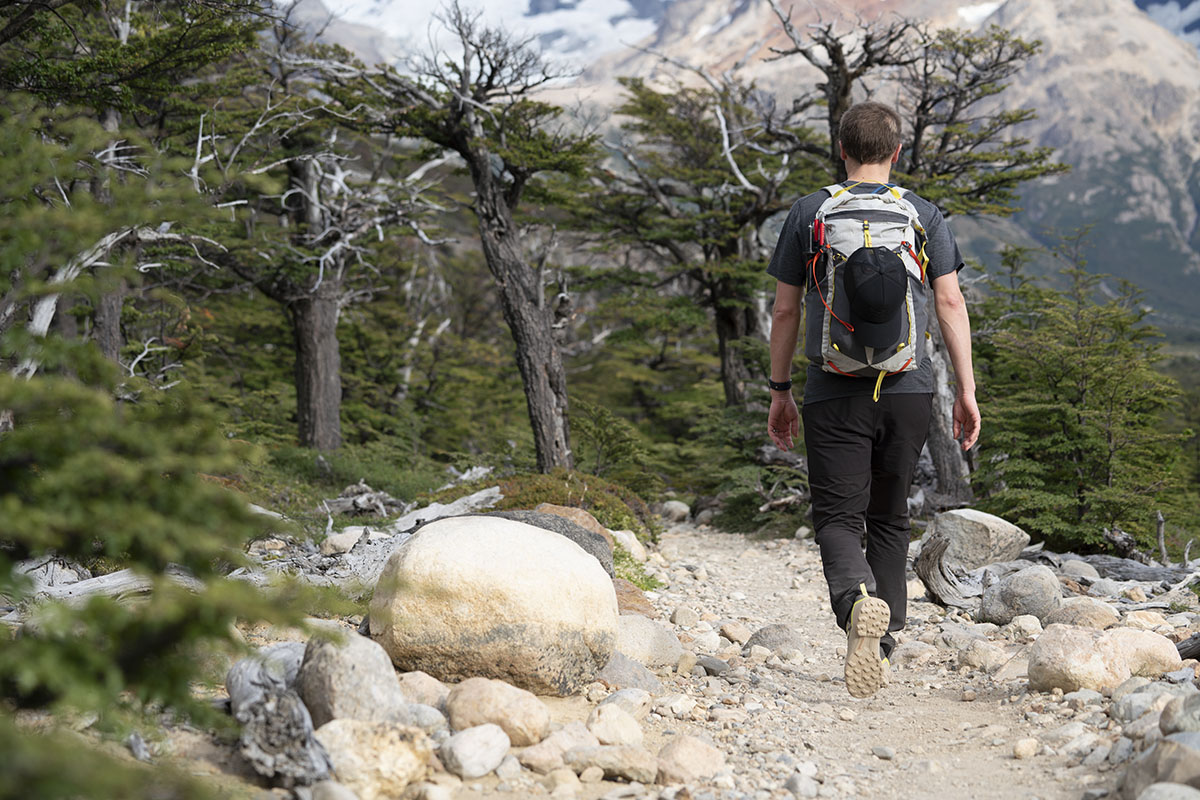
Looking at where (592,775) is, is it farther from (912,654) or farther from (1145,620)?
(1145,620)

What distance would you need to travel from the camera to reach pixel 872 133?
12.0 feet

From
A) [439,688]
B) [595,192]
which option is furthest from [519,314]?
[439,688]

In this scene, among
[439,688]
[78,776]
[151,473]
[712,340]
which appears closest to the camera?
[78,776]

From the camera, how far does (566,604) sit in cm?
354

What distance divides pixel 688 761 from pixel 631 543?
4.71 meters

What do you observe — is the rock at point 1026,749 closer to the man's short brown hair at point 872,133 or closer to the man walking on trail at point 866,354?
the man walking on trail at point 866,354

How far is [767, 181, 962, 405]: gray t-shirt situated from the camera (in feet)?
11.7

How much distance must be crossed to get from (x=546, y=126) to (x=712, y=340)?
11916mm

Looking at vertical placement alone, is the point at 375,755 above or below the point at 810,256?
below

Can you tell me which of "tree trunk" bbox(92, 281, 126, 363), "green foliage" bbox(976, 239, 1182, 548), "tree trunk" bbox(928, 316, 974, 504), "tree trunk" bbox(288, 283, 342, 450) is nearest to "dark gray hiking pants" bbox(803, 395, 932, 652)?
"green foliage" bbox(976, 239, 1182, 548)

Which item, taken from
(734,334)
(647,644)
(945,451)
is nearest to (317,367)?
(734,334)

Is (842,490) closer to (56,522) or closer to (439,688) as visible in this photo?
(439,688)

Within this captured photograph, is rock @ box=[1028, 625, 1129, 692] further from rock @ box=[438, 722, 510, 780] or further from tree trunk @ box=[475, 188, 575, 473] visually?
tree trunk @ box=[475, 188, 575, 473]

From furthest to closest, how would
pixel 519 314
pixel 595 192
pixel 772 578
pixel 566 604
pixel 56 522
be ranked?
pixel 595 192, pixel 519 314, pixel 772 578, pixel 566 604, pixel 56 522
